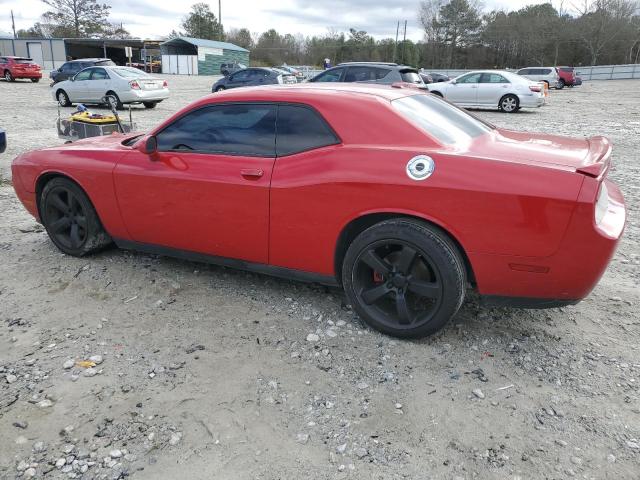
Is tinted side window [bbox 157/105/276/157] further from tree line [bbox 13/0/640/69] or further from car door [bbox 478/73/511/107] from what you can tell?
tree line [bbox 13/0/640/69]

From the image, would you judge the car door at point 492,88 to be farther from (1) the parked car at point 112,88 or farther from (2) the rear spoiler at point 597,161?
(2) the rear spoiler at point 597,161

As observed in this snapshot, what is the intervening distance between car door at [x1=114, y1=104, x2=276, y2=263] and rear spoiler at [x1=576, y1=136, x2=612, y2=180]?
1.88 metres

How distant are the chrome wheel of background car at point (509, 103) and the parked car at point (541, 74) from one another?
49.2ft

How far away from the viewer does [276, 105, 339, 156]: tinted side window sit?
328 centimetres

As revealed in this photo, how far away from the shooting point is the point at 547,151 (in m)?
3.10

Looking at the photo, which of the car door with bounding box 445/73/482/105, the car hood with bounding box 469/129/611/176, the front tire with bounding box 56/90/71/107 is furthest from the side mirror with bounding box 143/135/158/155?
the car door with bounding box 445/73/482/105

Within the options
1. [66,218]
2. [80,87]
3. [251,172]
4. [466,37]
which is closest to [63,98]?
[80,87]

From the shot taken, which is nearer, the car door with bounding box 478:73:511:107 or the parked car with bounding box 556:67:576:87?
the car door with bounding box 478:73:511:107

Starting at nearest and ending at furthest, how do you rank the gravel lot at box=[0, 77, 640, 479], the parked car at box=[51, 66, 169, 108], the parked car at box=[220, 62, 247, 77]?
1. the gravel lot at box=[0, 77, 640, 479]
2. the parked car at box=[51, 66, 169, 108]
3. the parked car at box=[220, 62, 247, 77]

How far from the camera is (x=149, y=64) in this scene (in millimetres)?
55281

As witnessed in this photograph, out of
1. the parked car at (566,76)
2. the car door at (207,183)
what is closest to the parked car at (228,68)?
the parked car at (566,76)

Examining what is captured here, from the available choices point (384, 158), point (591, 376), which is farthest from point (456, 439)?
point (384, 158)

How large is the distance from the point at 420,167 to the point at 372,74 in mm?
12485

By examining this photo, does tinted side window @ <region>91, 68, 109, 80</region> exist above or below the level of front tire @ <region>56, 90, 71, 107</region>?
above
